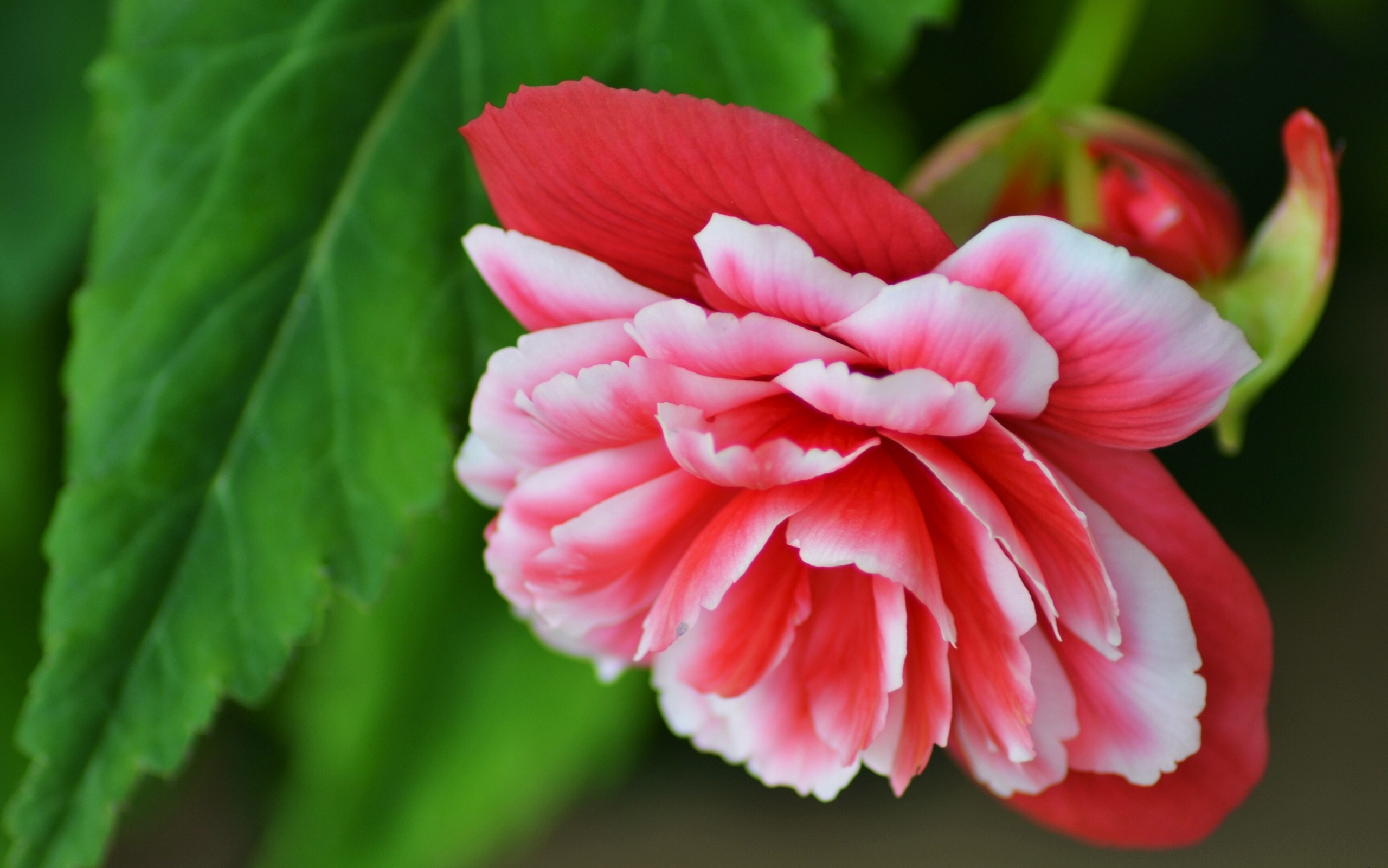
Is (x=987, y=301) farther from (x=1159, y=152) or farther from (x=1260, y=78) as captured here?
(x=1260, y=78)

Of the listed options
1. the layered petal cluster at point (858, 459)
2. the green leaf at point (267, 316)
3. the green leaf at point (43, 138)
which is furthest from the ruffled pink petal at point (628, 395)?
the green leaf at point (43, 138)

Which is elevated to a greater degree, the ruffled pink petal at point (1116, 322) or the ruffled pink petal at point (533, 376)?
the ruffled pink petal at point (1116, 322)

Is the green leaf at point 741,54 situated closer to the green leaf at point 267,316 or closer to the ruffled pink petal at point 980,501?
the green leaf at point 267,316

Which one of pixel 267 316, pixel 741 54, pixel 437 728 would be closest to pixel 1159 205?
pixel 741 54

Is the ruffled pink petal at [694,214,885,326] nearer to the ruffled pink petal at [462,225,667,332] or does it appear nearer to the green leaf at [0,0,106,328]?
the ruffled pink petal at [462,225,667,332]

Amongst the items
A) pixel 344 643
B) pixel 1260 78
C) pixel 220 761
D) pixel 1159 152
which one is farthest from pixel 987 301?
pixel 220 761

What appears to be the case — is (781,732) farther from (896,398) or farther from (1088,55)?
(1088,55)
